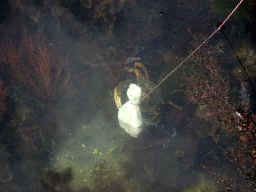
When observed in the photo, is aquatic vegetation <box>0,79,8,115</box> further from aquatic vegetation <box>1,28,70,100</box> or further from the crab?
the crab

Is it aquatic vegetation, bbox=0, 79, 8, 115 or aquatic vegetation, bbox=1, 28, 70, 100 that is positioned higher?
aquatic vegetation, bbox=1, 28, 70, 100

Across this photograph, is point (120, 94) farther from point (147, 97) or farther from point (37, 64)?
point (37, 64)

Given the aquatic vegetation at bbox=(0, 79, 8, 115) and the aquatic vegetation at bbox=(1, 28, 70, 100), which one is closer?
the aquatic vegetation at bbox=(0, 79, 8, 115)

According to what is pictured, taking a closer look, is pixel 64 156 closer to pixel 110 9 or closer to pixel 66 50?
pixel 66 50

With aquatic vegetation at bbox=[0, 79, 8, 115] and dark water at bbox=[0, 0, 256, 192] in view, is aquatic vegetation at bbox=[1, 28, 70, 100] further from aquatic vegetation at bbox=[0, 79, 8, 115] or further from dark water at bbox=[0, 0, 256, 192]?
aquatic vegetation at bbox=[0, 79, 8, 115]

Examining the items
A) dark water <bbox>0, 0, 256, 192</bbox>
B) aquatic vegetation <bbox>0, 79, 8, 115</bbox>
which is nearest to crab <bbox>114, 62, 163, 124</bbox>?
dark water <bbox>0, 0, 256, 192</bbox>

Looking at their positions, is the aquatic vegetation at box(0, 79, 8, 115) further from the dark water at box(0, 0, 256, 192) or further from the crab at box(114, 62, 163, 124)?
the crab at box(114, 62, 163, 124)

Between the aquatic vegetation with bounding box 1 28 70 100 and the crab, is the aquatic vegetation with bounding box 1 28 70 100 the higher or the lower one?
the higher one

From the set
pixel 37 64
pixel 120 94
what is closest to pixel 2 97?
pixel 37 64

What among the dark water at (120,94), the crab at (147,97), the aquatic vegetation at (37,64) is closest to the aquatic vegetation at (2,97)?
the dark water at (120,94)
